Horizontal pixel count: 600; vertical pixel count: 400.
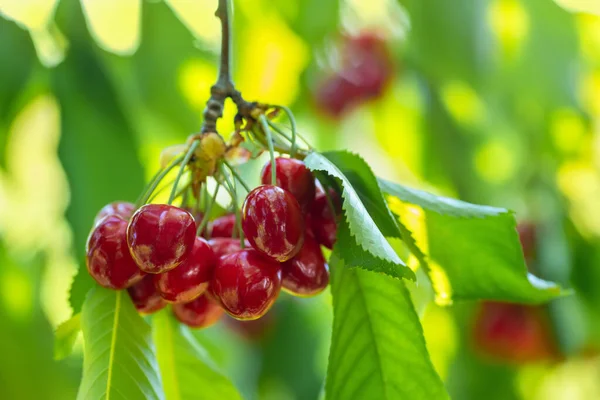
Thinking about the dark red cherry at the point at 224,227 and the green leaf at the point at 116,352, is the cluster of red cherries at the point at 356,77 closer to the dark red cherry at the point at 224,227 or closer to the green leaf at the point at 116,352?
the dark red cherry at the point at 224,227

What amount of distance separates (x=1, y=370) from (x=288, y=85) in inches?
49.4

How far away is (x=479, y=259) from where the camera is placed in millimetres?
965

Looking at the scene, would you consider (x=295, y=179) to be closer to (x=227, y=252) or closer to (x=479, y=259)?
(x=227, y=252)

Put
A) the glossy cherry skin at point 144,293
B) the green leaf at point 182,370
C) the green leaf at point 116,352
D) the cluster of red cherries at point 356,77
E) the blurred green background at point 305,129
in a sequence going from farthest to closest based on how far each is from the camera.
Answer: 1. the cluster of red cherries at point 356,77
2. the blurred green background at point 305,129
3. the green leaf at point 182,370
4. the glossy cherry skin at point 144,293
5. the green leaf at point 116,352

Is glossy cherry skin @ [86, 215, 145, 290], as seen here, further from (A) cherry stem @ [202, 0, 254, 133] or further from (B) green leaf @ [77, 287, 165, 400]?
(A) cherry stem @ [202, 0, 254, 133]

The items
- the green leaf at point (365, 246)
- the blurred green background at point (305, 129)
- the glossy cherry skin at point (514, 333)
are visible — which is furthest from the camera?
the glossy cherry skin at point (514, 333)

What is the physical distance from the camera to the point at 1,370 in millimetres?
2205

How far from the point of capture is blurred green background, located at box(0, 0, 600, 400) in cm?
156

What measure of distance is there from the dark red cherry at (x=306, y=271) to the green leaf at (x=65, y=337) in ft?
0.99

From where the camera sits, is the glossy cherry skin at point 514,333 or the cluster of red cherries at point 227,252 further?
the glossy cherry skin at point 514,333

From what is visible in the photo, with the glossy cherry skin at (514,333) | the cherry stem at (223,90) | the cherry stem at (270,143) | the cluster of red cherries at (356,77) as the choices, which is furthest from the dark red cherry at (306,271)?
the cluster of red cherries at (356,77)

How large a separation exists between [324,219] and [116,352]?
0.98ft

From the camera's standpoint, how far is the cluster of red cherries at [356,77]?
246cm

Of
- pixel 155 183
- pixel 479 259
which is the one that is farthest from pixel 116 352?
pixel 479 259
